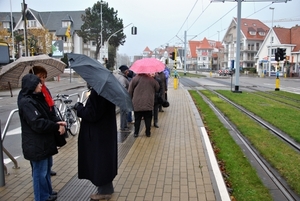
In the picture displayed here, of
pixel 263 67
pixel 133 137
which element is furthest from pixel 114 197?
pixel 263 67

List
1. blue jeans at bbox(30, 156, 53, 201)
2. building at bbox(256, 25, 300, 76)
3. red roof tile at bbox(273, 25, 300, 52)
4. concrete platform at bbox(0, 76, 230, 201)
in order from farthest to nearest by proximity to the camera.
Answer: red roof tile at bbox(273, 25, 300, 52)
building at bbox(256, 25, 300, 76)
concrete platform at bbox(0, 76, 230, 201)
blue jeans at bbox(30, 156, 53, 201)

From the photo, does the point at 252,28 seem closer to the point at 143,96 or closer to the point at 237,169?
the point at 143,96

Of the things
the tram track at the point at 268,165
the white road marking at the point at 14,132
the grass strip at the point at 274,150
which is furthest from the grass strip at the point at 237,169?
the white road marking at the point at 14,132

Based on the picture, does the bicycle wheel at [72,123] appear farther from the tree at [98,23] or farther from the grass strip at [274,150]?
the tree at [98,23]

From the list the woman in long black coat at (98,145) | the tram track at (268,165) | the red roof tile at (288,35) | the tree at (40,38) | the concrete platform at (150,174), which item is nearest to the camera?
the woman in long black coat at (98,145)

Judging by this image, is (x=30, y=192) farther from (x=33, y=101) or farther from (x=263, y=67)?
(x=263, y=67)

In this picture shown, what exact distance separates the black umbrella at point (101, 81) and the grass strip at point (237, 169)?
2231mm

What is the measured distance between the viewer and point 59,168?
571 centimetres

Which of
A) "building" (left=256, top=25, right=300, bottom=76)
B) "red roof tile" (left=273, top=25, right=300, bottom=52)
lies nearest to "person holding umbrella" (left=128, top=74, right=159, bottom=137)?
"building" (left=256, top=25, right=300, bottom=76)

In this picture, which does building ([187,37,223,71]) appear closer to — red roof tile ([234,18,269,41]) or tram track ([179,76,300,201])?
red roof tile ([234,18,269,41])

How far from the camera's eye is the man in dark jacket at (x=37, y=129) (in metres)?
3.75

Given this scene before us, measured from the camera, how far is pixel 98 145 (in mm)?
4168

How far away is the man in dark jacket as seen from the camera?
12.3 ft

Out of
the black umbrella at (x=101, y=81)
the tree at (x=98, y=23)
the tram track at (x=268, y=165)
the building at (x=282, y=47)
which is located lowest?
the tram track at (x=268, y=165)
